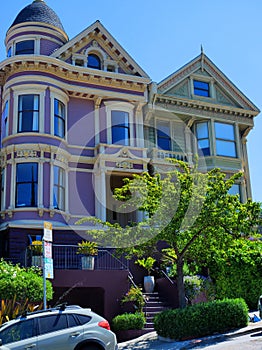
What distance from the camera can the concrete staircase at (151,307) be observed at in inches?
700

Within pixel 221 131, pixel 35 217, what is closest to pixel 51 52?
pixel 35 217

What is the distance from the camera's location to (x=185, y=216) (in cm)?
1600

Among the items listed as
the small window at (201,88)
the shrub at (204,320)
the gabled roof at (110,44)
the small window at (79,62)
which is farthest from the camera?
the small window at (201,88)

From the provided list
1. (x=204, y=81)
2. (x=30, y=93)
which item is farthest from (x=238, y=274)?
(x=204, y=81)

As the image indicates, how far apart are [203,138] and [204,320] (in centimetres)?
1533

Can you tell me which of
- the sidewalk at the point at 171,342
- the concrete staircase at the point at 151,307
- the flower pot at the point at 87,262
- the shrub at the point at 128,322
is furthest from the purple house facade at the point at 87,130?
the sidewalk at the point at 171,342

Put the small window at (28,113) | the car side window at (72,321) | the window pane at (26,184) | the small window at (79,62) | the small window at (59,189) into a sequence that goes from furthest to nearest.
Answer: the small window at (79,62) < the small window at (28,113) < the small window at (59,189) < the window pane at (26,184) < the car side window at (72,321)

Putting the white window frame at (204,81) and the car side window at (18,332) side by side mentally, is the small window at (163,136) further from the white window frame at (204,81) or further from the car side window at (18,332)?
the car side window at (18,332)

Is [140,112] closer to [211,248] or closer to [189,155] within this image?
[189,155]

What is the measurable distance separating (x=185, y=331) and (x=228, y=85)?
61.2ft

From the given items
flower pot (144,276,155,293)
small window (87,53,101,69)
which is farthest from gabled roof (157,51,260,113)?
flower pot (144,276,155,293)

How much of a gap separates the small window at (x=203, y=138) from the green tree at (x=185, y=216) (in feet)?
38.2

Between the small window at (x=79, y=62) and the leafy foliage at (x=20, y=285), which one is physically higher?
the small window at (x=79, y=62)

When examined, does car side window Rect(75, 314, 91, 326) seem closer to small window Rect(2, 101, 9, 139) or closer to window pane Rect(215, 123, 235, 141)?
small window Rect(2, 101, 9, 139)
